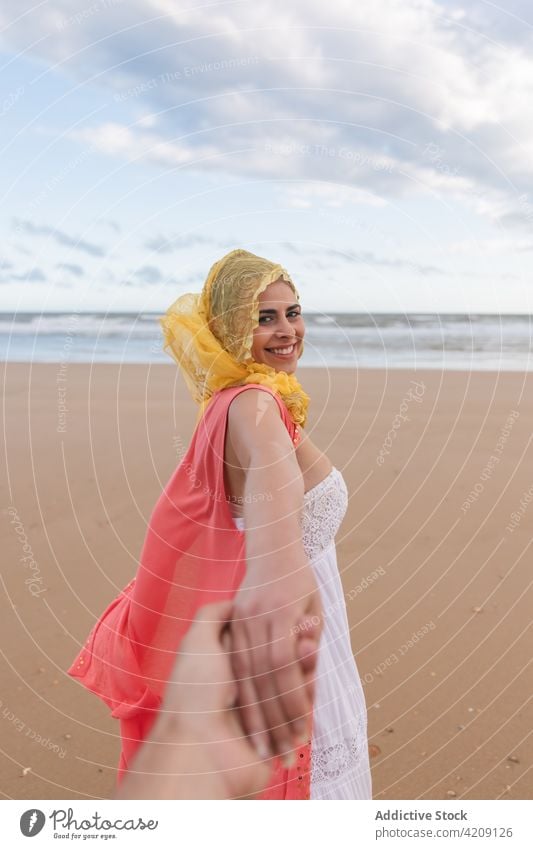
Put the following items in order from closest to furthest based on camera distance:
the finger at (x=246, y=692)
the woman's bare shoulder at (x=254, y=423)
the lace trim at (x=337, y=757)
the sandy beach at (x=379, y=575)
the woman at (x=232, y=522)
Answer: the finger at (x=246, y=692) → the woman's bare shoulder at (x=254, y=423) → the woman at (x=232, y=522) → the lace trim at (x=337, y=757) → the sandy beach at (x=379, y=575)

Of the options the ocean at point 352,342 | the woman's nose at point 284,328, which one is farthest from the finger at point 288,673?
the ocean at point 352,342

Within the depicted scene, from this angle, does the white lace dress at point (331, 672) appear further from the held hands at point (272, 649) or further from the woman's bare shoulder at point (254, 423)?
the held hands at point (272, 649)

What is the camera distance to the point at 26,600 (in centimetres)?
393

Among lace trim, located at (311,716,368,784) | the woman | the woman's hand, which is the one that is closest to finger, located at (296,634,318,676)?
the woman's hand

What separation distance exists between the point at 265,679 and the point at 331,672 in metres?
A: 0.65

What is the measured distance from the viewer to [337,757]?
1.96 meters

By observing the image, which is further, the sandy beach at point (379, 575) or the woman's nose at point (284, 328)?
the sandy beach at point (379, 575)

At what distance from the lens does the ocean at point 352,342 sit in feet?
44.1

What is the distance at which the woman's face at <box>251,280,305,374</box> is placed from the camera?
184 cm

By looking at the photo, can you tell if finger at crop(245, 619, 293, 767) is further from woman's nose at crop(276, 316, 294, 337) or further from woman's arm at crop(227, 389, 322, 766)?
woman's nose at crop(276, 316, 294, 337)

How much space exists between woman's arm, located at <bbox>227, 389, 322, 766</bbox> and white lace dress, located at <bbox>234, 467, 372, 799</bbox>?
1.54ft

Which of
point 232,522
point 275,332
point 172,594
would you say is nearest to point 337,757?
point 172,594

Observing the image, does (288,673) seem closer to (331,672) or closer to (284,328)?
(331,672)
